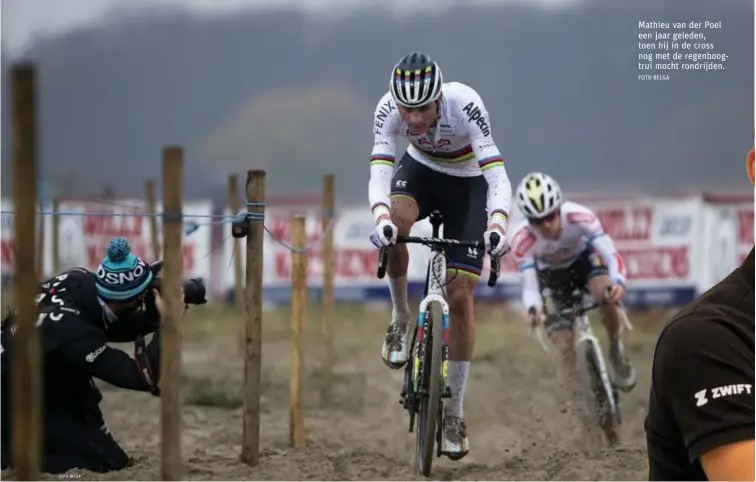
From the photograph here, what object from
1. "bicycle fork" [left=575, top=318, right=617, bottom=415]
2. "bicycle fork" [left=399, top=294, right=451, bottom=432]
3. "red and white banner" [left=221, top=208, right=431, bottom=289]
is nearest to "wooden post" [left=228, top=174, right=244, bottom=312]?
"bicycle fork" [left=575, top=318, right=617, bottom=415]

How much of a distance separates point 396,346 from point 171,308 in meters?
2.41

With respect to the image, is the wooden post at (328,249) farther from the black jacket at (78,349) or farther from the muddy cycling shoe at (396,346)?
the black jacket at (78,349)

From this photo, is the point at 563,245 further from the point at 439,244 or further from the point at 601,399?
the point at 439,244

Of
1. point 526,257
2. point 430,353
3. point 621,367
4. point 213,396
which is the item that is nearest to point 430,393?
point 430,353

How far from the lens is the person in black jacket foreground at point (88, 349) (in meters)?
6.01

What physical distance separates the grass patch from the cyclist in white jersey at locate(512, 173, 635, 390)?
10.2ft

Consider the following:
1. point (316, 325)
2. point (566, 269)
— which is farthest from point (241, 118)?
point (566, 269)

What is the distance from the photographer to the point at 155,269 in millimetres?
6328

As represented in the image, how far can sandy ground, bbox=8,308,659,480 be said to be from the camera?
7203 mm

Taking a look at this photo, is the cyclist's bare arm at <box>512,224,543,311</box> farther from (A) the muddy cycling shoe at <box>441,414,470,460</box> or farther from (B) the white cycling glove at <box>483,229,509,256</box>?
(B) the white cycling glove at <box>483,229,509,256</box>

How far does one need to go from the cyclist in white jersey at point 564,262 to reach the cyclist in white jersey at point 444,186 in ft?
6.97

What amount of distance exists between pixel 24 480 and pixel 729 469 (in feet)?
8.44

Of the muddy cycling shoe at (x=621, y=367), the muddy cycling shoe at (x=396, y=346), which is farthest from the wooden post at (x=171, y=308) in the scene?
the muddy cycling shoe at (x=621, y=367)

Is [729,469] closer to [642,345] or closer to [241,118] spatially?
[642,345]
